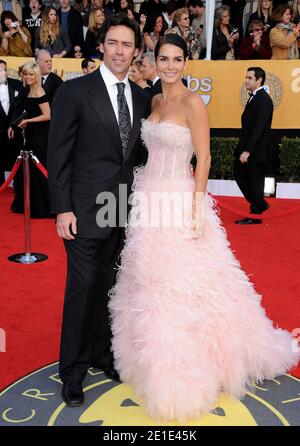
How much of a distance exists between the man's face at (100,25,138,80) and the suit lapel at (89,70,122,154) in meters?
0.11

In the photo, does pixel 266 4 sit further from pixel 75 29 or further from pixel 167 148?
pixel 167 148

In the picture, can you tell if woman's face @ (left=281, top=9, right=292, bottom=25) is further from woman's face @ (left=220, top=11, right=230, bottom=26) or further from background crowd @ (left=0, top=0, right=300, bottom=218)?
woman's face @ (left=220, top=11, right=230, bottom=26)

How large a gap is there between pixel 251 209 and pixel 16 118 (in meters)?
3.27

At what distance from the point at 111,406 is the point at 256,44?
7.98 m

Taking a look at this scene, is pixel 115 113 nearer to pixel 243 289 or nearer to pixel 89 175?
pixel 89 175

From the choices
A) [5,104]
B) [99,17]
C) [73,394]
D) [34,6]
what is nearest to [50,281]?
[73,394]

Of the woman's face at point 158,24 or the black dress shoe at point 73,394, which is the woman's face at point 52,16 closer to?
the woman's face at point 158,24

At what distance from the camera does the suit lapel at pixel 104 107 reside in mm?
2787

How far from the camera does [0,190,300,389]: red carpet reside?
3.55m

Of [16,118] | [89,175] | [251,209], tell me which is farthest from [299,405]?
[16,118]

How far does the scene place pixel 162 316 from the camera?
9.21 feet

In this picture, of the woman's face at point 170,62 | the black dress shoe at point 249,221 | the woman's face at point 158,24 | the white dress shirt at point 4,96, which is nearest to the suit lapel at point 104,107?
the woman's face at point 170,62

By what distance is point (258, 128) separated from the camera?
7.01m

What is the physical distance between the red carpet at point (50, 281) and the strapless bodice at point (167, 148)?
1365 millimetres
